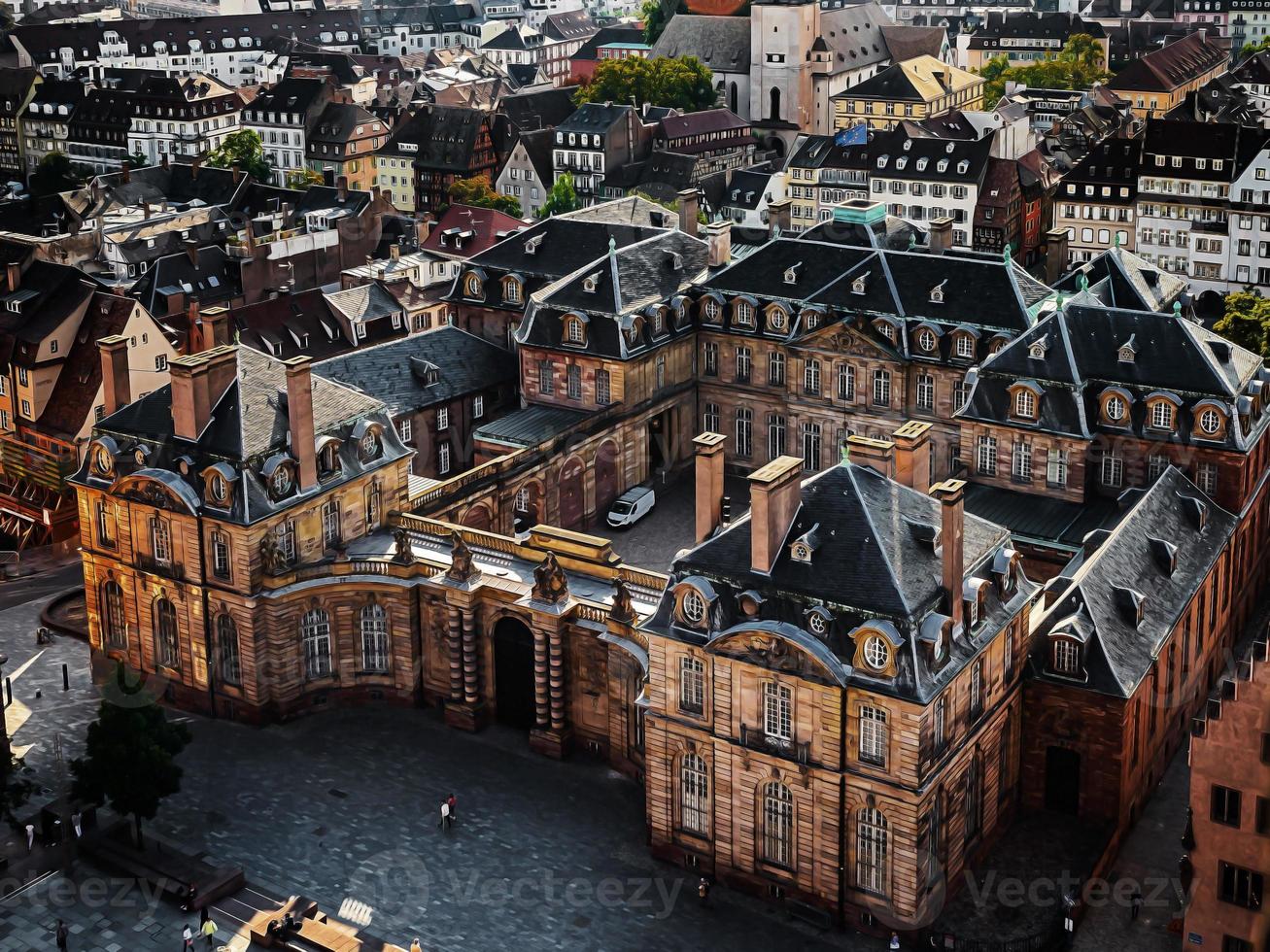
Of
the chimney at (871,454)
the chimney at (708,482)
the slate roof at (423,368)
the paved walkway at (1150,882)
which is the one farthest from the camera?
the slate roof at (423,368)

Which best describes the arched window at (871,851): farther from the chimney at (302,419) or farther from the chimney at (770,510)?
the chimney at (302,419)

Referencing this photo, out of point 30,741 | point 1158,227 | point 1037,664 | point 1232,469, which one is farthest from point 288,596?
point 1158,227

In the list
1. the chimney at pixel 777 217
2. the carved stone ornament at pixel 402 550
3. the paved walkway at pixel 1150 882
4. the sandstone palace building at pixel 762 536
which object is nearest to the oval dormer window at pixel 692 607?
the sandstone palace building at pixel 762 536

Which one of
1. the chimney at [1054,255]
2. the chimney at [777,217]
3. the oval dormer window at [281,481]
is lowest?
the oval dormer window at [281,481]

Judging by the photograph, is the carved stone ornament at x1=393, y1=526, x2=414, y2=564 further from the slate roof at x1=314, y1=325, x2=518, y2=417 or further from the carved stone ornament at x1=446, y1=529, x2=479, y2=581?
the slate roof at x1=314, y1=325, x2=518, y2=417

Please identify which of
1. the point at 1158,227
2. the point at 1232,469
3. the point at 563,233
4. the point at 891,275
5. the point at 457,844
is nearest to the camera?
the point at 457,844

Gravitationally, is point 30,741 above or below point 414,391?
below

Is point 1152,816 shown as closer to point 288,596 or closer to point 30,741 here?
point 288,596

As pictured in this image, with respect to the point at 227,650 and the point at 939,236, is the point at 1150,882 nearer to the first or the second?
the point at 227,650
